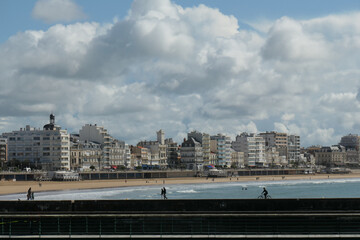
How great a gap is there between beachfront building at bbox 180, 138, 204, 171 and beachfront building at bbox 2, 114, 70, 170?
160 ft

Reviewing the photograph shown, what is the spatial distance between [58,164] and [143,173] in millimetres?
21144

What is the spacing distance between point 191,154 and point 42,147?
5509cm

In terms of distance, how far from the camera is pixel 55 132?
513 feet

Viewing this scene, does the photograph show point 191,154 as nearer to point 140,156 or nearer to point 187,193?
point 140,156

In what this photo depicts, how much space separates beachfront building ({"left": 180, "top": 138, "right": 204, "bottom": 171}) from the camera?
19525 centimetres

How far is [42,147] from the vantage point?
15638 cm

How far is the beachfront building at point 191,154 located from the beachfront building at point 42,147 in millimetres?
Answer: 48645

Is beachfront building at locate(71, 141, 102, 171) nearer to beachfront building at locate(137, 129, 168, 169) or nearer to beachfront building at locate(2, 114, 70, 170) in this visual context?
beachfront building at locate(2, 114, 70, 170)
